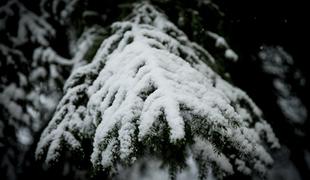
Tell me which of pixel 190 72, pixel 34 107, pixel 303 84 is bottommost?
pixel 303 84

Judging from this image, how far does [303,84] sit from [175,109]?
2495mm

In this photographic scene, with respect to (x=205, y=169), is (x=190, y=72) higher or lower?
higher

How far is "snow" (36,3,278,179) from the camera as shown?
Answer: 1.36 metres

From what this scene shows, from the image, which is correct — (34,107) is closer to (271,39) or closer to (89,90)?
(89,90)

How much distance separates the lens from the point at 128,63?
177 centimetres

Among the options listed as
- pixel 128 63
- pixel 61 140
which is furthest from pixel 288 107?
pixel 61 140

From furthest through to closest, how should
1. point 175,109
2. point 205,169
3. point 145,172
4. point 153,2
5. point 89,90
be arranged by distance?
point 145,172 < point 153,2 < point 89,90 < point 205,169 < point 175,109

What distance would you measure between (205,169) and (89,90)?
93 cm

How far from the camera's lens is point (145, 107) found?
141cm

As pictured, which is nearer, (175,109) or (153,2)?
(175,109)

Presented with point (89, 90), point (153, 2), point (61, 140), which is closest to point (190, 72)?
point (89, 90)

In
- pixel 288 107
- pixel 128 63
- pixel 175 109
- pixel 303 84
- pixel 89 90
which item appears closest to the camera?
pixel 175 109

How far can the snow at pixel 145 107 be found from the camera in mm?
1359

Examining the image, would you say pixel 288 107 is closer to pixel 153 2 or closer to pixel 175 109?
pixel 153 2
